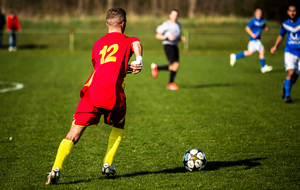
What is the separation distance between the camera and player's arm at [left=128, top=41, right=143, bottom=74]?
3.66 metres

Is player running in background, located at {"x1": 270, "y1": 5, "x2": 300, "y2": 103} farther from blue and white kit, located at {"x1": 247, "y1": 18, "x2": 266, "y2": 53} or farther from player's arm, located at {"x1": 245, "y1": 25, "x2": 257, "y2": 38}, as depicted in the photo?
blue and white kit, located at {"x1": 247, "y1": 18, "x2": 266, "y2": 53}

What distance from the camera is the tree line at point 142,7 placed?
3731cm

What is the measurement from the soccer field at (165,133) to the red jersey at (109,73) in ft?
3.09

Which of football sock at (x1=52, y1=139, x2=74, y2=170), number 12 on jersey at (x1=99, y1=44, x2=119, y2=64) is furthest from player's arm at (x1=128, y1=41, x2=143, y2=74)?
football sock at (x1=52, y1=139, x2=74, y2=170)

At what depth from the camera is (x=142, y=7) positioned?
4191 cm

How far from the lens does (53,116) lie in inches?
300

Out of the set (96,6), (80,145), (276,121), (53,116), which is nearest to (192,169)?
(80,145)

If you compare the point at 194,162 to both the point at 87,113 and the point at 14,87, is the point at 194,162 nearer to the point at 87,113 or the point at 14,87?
the point at 87,113

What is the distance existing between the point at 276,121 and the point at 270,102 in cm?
208

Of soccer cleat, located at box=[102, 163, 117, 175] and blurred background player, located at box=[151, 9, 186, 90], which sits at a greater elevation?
blurred background player, located at box=[151, 9, 186, 90]

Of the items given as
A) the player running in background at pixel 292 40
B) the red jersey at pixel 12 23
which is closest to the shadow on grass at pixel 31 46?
the red jersey at pixel 12 23

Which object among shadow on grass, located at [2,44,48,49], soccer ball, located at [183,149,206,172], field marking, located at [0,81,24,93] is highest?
soccer ball, located at [183,149,206,172]

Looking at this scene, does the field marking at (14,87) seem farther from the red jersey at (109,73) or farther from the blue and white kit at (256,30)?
the blue and white kit at (256,30)

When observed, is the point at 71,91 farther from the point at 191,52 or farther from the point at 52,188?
the point at 191,52
